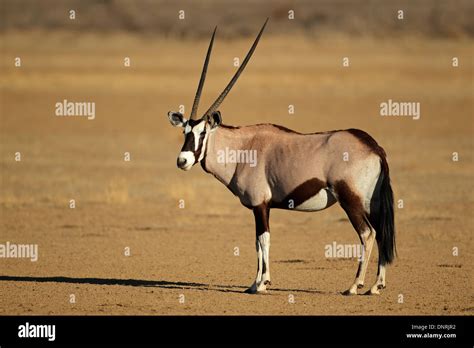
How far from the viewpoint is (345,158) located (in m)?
12.8

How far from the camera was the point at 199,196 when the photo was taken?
73.6 ft

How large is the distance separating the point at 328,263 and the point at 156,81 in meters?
30.2

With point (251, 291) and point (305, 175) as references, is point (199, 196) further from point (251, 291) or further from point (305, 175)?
point (305, 175)

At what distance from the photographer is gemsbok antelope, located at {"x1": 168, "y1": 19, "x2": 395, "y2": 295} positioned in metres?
12.8

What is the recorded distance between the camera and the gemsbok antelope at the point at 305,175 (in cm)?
1276

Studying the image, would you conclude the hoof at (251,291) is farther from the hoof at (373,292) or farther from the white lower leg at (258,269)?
the hoof at (373,292)

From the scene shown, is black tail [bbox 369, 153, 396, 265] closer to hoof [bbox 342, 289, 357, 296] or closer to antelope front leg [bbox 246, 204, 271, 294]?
hoof [bbox 342, 289, 357, 296]

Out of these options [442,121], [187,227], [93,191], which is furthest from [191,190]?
[442,121]

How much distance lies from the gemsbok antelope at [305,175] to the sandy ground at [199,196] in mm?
737

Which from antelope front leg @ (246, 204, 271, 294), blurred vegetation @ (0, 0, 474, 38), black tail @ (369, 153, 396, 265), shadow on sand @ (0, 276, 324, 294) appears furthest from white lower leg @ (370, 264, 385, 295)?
blurred vegetation @ (0, 0, 474, 38)

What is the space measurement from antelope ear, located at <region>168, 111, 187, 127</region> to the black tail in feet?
7.71

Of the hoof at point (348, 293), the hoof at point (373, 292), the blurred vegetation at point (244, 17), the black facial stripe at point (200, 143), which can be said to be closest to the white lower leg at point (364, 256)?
the hoof at point (348, 293)

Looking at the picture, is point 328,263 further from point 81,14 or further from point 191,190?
point 81,14

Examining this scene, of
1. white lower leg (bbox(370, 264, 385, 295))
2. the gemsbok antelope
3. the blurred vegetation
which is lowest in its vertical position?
white lower leg (bbox(370, 264, 385, 295))
